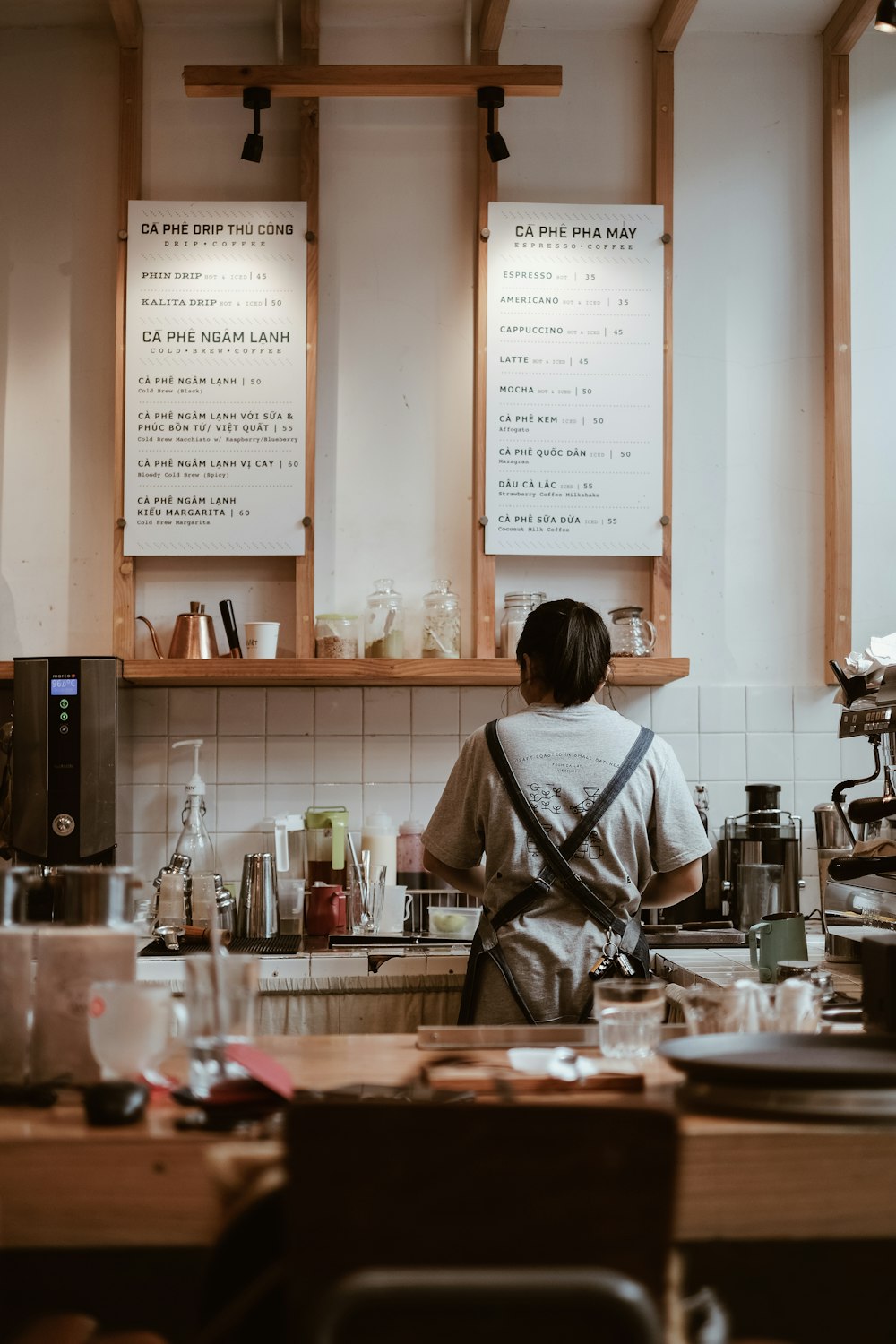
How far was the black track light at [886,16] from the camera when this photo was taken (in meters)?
2.99

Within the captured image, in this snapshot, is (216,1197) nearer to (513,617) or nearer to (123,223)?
(513,617)

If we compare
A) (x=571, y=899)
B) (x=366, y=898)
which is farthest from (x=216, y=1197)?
(x=366, y=898)

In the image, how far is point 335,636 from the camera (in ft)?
11.7

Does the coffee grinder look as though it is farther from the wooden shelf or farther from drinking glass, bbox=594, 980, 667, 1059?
drinking glass, bbox=594, 980, 667, 1059

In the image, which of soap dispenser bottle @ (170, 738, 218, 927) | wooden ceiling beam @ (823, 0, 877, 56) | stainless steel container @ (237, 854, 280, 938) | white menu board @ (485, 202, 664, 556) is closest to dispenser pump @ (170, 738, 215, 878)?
soap dispenser bottle @ (170, 738, 218, 927)

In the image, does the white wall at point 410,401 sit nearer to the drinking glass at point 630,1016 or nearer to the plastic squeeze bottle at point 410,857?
the plastic squeeze bottle at point 410,857

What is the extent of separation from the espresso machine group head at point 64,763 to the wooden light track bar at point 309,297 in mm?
624

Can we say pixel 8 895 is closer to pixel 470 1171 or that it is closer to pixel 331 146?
pixel 470 1171

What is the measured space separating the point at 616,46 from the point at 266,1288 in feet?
12.6

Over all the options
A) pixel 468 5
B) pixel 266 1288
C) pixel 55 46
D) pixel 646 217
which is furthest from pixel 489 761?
pixel 55 46

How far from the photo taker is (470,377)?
3.80 meters

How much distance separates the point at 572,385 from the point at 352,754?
1277 millimetres

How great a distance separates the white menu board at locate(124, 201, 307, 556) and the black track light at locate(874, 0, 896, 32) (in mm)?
1637

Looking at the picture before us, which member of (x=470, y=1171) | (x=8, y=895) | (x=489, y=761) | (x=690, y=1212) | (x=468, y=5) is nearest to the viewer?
(x=470, y=1171)
